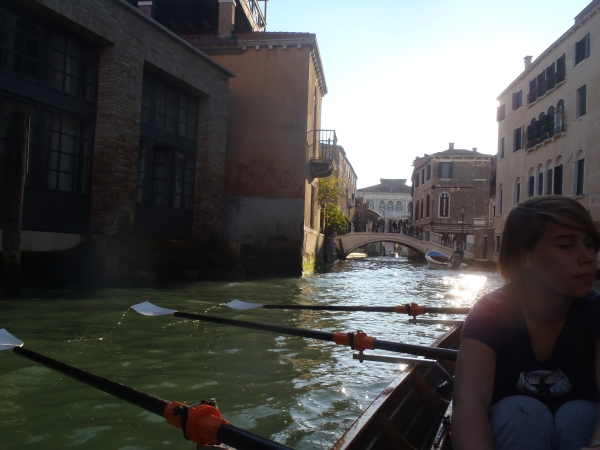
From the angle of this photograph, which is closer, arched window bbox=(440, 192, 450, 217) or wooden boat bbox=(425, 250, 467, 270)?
wooden boat bbox=(425, 250, 467, 270)

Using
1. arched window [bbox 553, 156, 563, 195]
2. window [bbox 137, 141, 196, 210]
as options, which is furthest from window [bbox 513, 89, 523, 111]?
window [bbox 137, 141, 196, 210]

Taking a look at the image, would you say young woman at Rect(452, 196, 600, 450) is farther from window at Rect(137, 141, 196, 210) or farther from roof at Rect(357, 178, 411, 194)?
roof at Rect(357, 178, 411, 194)

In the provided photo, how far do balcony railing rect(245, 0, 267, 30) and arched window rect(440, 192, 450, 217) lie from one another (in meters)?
25.4

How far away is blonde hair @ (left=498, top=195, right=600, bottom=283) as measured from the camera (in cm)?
170

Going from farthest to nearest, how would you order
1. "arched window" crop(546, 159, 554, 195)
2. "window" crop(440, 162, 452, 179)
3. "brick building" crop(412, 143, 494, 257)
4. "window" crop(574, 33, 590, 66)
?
"window" crop(440, 162, 452, 179) → "brick building" crop(412, 143, 494, 257) → "arched window" crop(546, 159, 554, 195) → "window" crop(574, 33, 590, 66)

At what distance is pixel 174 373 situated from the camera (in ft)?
14.4

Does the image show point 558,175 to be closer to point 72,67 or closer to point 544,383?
point 72,67

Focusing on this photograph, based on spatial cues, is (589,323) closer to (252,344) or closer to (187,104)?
(252,344)

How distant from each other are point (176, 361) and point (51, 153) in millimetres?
7345

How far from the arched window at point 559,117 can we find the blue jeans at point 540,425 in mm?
21289

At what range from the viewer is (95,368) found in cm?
444

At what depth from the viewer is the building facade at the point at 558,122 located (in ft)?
60.6

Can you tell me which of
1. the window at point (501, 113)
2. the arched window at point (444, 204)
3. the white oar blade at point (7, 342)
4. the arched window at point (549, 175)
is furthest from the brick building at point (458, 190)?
the white oar blade at point (7, 342)

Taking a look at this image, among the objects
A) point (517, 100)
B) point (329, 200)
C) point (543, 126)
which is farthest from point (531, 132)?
point (329, 200)
